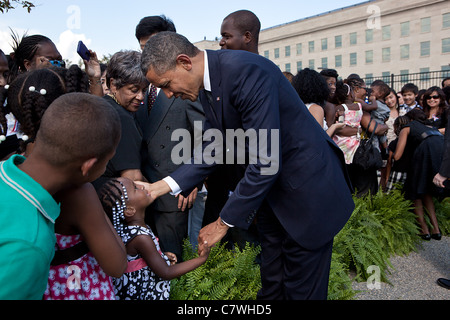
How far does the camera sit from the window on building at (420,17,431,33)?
133ft

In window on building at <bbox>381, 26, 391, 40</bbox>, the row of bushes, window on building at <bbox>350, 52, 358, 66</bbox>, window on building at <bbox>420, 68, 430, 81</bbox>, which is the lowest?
the row of bushes

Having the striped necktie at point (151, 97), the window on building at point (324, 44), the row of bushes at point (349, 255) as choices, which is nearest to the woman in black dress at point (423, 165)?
the row of bushes at point (349, 255)

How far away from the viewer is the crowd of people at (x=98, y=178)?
1.23 m

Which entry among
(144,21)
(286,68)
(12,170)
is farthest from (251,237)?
(286,68)

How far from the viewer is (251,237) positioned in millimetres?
3807

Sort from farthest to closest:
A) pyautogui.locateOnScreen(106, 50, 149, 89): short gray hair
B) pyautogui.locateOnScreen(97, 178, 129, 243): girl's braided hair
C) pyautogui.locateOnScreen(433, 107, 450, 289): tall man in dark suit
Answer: pyautogui.locateOnScreen(433, 107, 450, 289): tall man in dark suit → pyautogui.locateOnScreen(106, 50, 149, 89): short gray hair → pyautogui.locateOnScreen(97, 178, 129, 243): girl's braided hair

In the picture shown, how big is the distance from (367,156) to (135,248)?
13.7 ft

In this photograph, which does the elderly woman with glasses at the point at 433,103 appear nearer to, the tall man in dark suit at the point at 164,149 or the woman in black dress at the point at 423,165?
the woman in black dress at the point at 423,165

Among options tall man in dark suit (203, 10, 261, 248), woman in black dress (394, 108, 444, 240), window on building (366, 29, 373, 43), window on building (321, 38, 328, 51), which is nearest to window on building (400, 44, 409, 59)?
window on building (366, 29, 373, 43)

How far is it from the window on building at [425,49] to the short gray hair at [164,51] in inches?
1867

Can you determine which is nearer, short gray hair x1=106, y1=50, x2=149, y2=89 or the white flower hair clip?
the white flower hair clip

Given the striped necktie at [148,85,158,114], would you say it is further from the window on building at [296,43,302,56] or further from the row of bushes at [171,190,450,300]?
the window on building at [296,43,302,56]

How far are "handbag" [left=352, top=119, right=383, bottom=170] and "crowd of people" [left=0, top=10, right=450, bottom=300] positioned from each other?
1.43 metres
